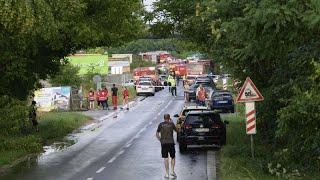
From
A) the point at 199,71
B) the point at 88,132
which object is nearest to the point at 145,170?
the point at 88,132

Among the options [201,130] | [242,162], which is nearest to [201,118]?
[201,130]

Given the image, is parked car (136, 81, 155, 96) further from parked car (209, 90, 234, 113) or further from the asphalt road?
the asphalt road

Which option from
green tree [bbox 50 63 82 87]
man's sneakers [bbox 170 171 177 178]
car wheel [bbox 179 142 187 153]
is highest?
green tree [bbox 50 63 82 87]

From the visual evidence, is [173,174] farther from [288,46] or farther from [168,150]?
[288,46]

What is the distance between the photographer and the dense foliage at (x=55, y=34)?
1898cm

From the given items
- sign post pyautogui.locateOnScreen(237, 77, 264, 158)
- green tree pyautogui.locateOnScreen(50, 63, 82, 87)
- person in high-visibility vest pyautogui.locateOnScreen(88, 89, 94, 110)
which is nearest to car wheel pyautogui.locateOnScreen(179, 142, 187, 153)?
sign post pyautogui.locateOnScreen(237, 77, 264, 158)

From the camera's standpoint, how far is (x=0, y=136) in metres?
24.4

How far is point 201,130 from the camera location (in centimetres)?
2388

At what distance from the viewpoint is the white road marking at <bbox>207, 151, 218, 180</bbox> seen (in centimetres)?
1753

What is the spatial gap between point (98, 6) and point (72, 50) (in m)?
4.91

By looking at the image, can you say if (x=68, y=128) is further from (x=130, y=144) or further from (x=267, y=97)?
(x=267, y=97)

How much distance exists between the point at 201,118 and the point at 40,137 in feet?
26.5

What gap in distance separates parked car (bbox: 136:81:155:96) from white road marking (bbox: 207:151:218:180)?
4043cm

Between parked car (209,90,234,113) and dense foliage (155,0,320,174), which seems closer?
dense foliage (155,0,320,174)
